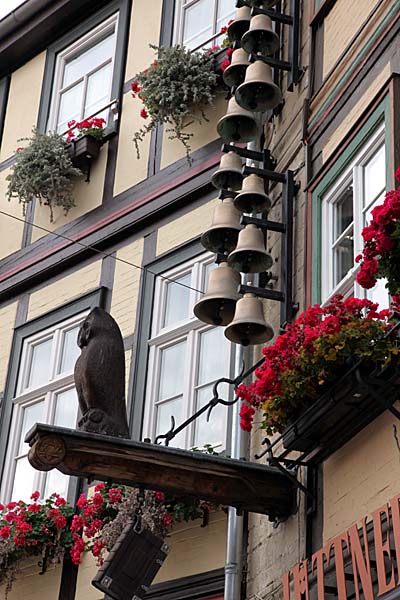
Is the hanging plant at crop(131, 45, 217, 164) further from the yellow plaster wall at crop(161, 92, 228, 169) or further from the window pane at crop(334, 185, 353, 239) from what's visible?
the window pane at crop(334, 185, 353, 239)

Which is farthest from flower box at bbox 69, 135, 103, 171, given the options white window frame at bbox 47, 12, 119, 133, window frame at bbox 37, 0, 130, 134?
white window frame at bbox 47, 12, 119, 133

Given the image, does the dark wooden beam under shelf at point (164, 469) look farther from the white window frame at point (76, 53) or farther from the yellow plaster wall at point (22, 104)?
the yellow plaster wall at point (22, 104)

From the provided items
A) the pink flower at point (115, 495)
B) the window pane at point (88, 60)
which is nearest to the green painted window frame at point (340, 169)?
the pink flower at point (115, 495)

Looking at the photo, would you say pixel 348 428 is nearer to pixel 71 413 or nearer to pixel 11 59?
pixel 71 413

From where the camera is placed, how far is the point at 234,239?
9.30 meters

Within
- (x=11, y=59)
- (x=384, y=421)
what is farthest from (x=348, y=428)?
(x=11, y=59)

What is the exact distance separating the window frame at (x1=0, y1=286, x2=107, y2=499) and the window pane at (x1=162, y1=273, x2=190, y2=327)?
861 mm

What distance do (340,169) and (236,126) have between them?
1.10 metres

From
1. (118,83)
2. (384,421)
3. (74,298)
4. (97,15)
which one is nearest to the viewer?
(384,421)

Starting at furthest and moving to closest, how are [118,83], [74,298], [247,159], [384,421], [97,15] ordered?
[97,15] < [118,83] < [74,298] < [247,159] < [384,421]

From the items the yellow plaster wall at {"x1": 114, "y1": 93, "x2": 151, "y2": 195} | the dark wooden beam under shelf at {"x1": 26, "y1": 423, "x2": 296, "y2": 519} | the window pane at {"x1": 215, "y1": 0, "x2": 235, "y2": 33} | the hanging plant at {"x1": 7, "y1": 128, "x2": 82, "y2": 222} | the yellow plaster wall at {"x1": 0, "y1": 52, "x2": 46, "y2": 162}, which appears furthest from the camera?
the yellow plaster wall at {"x1": 0, "y1": 52, "x2": 46, "y2": 162}

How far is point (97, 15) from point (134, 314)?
13.7ft

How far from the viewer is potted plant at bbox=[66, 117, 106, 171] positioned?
12695 millimetres

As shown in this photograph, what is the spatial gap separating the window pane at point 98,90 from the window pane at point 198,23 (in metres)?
1.13
